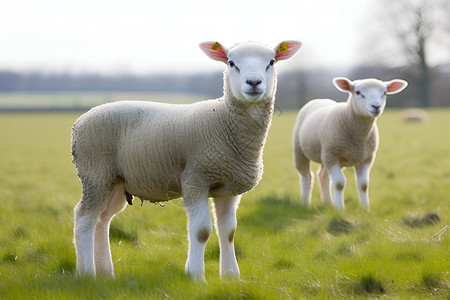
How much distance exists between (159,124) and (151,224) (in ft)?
6.94

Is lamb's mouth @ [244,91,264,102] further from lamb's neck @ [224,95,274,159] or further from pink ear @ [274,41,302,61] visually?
pink ear @ [274,41,302,61]

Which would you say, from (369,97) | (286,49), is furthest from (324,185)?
(286,49)

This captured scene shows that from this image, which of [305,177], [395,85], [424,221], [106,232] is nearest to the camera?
[106,232]

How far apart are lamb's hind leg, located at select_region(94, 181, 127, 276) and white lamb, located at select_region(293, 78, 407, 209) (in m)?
2.88

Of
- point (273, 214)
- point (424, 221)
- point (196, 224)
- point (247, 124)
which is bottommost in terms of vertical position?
point (273, 214)

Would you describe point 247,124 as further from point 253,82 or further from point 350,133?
point 350,133

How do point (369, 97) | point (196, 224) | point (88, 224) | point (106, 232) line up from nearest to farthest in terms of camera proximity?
point (196, 224) < point (88, 224) < point (106, 232) < point (369, 97)

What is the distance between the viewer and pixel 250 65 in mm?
3246

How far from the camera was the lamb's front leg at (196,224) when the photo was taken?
3336mm

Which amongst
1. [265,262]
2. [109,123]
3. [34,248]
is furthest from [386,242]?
[34,248]

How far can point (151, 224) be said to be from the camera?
5418mm

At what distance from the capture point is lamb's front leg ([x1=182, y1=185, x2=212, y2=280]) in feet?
10.9

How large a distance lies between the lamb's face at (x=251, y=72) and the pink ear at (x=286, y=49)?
0.12m

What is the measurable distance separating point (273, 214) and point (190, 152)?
247 cm
